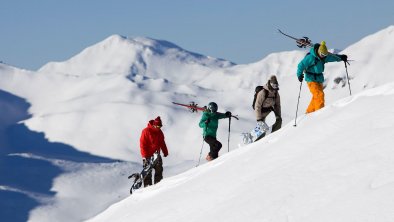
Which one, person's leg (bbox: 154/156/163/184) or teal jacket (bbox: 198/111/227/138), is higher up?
teal jacket (bbox: 198/111/227/138)

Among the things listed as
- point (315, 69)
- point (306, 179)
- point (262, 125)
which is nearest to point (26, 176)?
point (262, 125)

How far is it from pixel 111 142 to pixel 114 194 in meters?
78.3

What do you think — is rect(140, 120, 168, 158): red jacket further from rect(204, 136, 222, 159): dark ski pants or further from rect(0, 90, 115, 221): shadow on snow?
rect(0, 90, 115, 221): shadow on snow

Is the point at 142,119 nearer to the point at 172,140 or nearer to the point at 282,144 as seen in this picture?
the point at 172,140

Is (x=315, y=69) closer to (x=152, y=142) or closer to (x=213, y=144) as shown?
(x=213, y=144)

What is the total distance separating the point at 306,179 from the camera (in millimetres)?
8383

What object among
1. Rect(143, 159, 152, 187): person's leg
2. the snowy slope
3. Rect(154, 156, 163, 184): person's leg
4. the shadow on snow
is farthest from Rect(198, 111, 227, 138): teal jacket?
the shadow on snow

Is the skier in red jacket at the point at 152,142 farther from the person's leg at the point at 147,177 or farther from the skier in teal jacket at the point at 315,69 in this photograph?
the skier in teal jacket at the point at 315,69

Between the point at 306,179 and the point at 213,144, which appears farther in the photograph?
the point at 213,144

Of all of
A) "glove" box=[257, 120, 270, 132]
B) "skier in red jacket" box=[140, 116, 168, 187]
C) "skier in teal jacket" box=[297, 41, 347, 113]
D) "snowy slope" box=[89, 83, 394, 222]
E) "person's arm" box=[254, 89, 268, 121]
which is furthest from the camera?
"skier in red jacket" box=[140, 116, 168, 187]

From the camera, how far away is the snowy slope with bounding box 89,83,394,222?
7.31m

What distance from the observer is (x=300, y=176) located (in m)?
8.62

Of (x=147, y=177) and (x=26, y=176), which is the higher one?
(x=26, y=176)

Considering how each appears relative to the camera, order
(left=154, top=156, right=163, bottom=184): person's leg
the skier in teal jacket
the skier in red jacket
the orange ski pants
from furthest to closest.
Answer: (left=154, top=156, right=163, bottom=184): person's leg → the skier in red jacket → the orange ski pants → the skier in teal jacket
